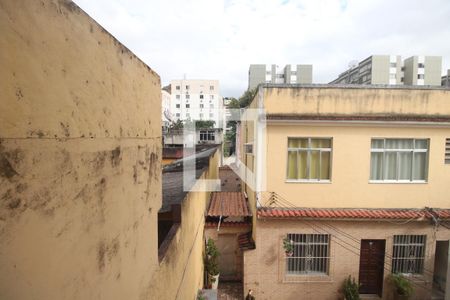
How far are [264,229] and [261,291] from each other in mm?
1935

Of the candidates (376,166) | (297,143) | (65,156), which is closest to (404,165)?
(376,166)

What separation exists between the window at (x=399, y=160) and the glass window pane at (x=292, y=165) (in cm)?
231

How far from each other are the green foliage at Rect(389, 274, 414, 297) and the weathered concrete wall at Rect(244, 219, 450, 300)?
0.71 feet

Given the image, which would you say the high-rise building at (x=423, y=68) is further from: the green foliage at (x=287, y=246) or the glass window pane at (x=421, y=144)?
the green foliage at (x=287, y=246)

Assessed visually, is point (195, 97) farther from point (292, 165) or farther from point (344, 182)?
point (344, 182)

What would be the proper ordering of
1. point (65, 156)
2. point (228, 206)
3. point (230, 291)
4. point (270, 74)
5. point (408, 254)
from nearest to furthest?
point (65, 156) → point (408, 254) → point (230, 291) → point (228, 206) → point (270, 74)

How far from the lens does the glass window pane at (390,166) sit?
7.71 m

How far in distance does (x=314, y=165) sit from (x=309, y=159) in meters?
0.26

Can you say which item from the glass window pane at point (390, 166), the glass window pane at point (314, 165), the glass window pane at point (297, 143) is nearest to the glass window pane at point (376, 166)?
the glass window pane at point (390, 166)

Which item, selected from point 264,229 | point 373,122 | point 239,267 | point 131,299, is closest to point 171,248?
point 131,299

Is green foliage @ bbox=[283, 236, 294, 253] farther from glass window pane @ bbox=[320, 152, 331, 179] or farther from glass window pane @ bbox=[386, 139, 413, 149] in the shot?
glass window pane @ bbox=[386, 139, 413, 149]

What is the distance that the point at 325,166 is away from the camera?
7.75 m

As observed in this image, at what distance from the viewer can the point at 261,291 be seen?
7.73 metres

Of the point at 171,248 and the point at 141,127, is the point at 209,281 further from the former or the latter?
the point at 141,127
